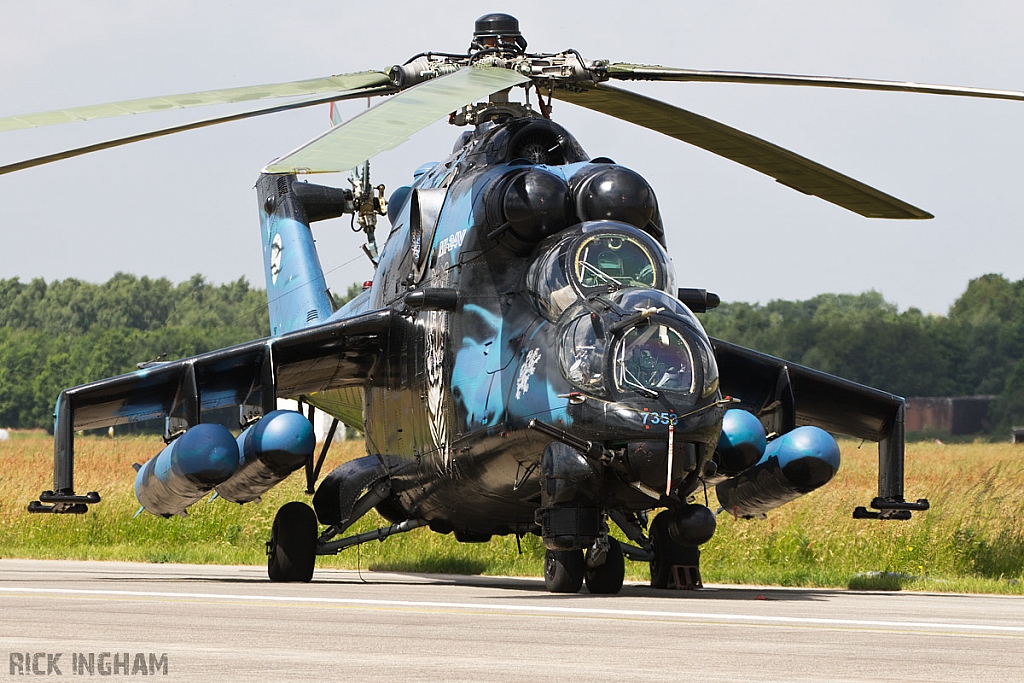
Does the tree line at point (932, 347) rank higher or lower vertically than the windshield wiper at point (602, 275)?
higher

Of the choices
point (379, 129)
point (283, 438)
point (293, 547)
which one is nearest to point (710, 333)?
point (293, 547)

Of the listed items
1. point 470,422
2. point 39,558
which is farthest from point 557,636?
point 39,558

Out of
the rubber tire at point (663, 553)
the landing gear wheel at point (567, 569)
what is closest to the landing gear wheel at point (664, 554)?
the rubber tire at point (663, 553)

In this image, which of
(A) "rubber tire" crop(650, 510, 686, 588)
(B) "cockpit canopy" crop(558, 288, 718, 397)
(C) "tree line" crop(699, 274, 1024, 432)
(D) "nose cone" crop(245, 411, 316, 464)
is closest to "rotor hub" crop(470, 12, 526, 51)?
(B) "cockpit canopy" crop(558, 288, 718, 397)

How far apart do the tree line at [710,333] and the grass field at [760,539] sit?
25638 millimetres

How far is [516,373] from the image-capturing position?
12.1m

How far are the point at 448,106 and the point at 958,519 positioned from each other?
37.8ft

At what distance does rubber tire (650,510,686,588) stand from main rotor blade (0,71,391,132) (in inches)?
199

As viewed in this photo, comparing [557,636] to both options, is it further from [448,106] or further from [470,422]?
[470,422]

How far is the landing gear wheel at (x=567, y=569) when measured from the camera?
11836 mm

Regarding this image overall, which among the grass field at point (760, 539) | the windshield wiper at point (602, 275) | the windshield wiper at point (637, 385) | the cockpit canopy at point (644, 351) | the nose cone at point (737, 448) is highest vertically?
the windshield wiper at point (602, 275)

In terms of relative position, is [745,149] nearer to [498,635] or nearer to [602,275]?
[602,275]

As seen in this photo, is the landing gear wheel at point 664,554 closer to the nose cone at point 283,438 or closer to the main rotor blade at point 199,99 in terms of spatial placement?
the nose cone at point 283,438

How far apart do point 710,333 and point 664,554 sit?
182 ft
